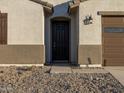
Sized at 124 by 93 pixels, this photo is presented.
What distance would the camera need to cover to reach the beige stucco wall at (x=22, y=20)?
1709cm

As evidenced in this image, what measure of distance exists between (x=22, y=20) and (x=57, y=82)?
592 centimetres

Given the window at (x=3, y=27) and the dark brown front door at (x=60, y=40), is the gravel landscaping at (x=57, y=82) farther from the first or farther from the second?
the dark brown front door at (x=60, y=40)

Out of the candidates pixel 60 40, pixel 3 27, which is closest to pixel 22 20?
pixel 3 27

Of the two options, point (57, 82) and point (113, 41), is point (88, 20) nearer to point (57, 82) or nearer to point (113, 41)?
point (113, 41)

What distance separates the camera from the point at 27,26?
674 inches

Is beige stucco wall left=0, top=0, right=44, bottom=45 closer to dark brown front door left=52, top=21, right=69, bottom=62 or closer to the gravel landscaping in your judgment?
the gravel landscaping

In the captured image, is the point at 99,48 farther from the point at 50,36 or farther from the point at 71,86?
the point at 71,86

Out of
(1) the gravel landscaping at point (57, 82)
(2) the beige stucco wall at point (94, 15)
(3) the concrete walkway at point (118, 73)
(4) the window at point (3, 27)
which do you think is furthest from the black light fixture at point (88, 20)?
(4) the window at point (3, 27)

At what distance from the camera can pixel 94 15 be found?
17.0 metres

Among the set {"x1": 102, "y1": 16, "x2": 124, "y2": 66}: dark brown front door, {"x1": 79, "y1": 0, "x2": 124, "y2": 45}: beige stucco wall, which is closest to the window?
{"x1": 79, "y1": 0, "x2": 124, "y2": 45}: beige stucco wall

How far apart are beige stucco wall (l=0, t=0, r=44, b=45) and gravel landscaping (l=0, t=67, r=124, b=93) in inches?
108

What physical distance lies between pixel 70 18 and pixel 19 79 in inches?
312

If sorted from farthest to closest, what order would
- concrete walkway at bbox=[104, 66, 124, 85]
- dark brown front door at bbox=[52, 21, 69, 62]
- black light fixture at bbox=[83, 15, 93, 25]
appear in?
dark brown front door at bbox=[52, 21, 69, 62]
black light fixture at bbox=[83, 15, 93, 25]
concrete walkway at bbox=[104, 66, 124, 85]

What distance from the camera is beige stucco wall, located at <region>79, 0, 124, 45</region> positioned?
17.0 metres
